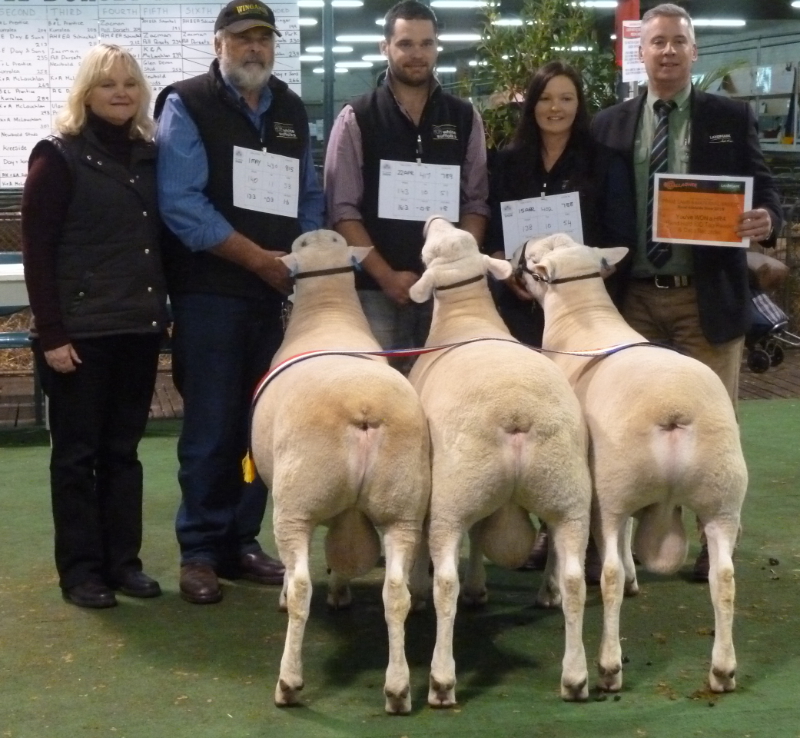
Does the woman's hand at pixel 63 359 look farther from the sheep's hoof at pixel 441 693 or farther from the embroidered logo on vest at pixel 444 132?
the sheep's hoof at pixel 441 693

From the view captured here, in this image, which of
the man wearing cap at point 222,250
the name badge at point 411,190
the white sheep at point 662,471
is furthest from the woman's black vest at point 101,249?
the white sheep at point 662,471

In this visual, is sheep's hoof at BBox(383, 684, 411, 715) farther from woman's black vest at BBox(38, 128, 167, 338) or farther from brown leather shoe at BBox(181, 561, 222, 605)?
woman's black vest at BBox(38, 128, 167, 338)

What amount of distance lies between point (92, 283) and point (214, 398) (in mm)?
620

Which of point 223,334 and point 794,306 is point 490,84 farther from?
point 794,306

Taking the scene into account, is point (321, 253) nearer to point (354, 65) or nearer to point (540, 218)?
point (540, 218)

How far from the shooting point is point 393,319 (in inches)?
179

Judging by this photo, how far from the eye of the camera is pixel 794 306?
1041cm

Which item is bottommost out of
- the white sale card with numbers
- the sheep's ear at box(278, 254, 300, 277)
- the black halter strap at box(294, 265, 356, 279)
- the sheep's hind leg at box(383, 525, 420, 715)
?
the sheep's hind leg at box(383, 525, 420, 715)

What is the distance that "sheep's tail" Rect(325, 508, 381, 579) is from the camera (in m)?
3.43

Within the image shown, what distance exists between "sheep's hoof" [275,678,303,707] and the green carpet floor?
0.15 feet

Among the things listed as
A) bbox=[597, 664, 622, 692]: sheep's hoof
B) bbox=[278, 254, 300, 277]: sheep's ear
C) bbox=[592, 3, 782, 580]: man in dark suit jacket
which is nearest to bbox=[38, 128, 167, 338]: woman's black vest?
bbox=[278, 254, 300, 277]: sheep's ear

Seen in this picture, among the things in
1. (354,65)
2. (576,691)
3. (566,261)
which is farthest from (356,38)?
(576,691)

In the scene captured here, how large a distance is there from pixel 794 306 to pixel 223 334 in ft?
24.6

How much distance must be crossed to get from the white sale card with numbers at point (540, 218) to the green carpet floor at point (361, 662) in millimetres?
1376
